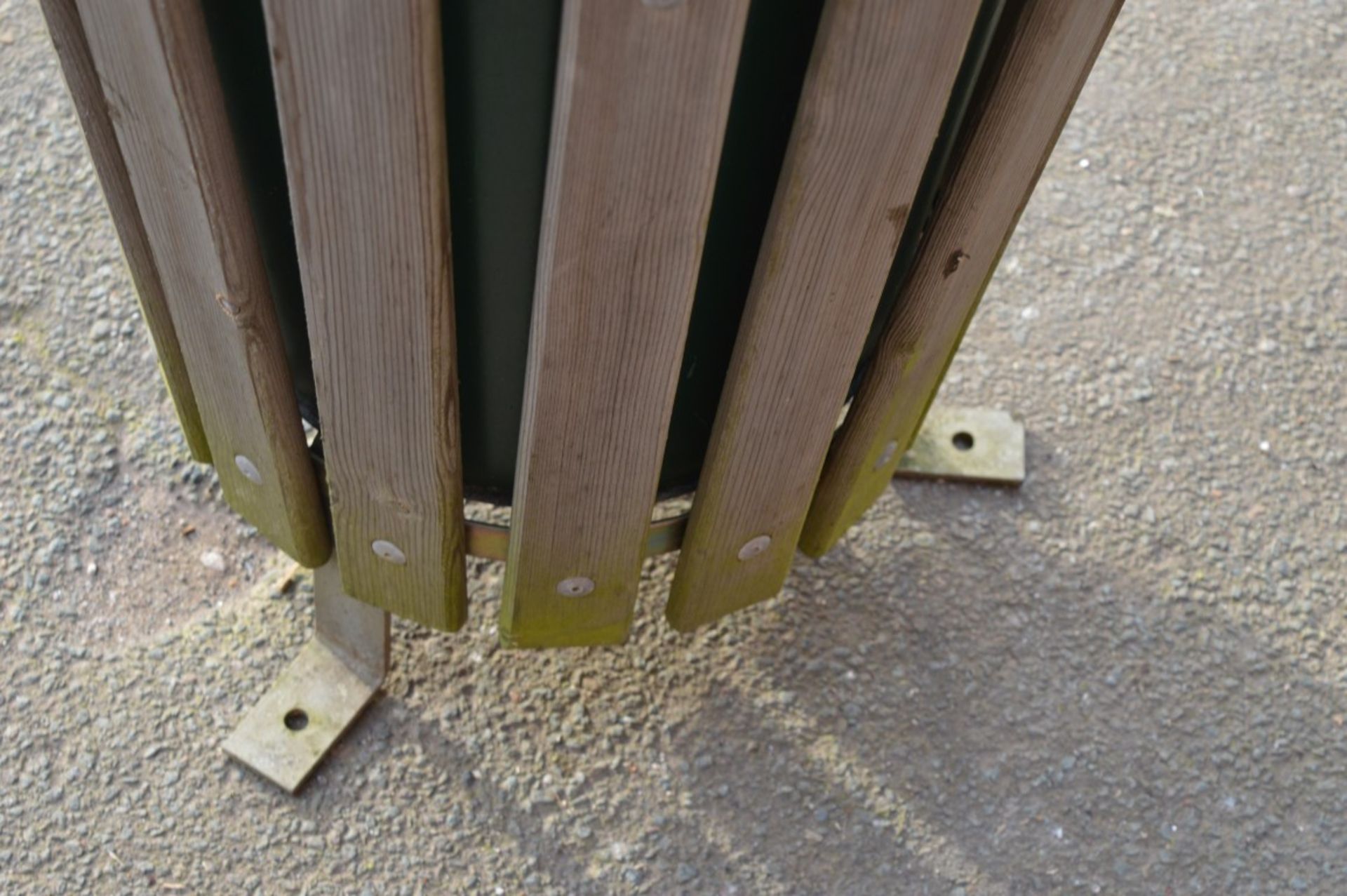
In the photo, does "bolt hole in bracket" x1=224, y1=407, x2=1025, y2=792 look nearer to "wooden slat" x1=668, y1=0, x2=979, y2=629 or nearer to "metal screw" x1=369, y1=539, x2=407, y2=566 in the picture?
"metal screw" x1=369, y1=539, x2=407, y2=566

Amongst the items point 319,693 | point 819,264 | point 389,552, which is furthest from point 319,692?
point 819,264

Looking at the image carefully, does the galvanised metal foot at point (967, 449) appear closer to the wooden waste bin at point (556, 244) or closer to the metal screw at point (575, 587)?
the wooden waste bin at point (556, 244)

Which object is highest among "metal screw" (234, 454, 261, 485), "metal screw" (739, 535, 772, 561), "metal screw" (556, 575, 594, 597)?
"metal screw" (234, 454, 261, 485)

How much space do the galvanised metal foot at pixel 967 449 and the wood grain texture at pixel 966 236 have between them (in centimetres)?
49

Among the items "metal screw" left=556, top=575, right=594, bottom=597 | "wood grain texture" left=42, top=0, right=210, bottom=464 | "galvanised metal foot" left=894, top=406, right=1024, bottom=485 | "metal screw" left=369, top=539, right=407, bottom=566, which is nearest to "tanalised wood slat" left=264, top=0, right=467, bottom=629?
"metal screw" left=369, top=539, right=407, bottom=566

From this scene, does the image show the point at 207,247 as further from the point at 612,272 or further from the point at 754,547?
the point at 754,547

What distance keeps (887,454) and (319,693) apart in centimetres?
83

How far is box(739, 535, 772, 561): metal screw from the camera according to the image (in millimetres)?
1621

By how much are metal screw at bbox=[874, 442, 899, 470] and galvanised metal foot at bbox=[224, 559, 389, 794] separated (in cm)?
69

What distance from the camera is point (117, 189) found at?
4.50ft

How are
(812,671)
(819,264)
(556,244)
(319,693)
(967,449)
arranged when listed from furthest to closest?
(967,449) → (812,671) → (319,693) → (819,264) → (556,244)

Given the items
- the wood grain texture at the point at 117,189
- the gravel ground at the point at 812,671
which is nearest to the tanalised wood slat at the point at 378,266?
the wood grain texture at the point at 117,189

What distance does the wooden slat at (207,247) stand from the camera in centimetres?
108

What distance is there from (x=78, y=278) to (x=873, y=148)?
1725 millimetres
